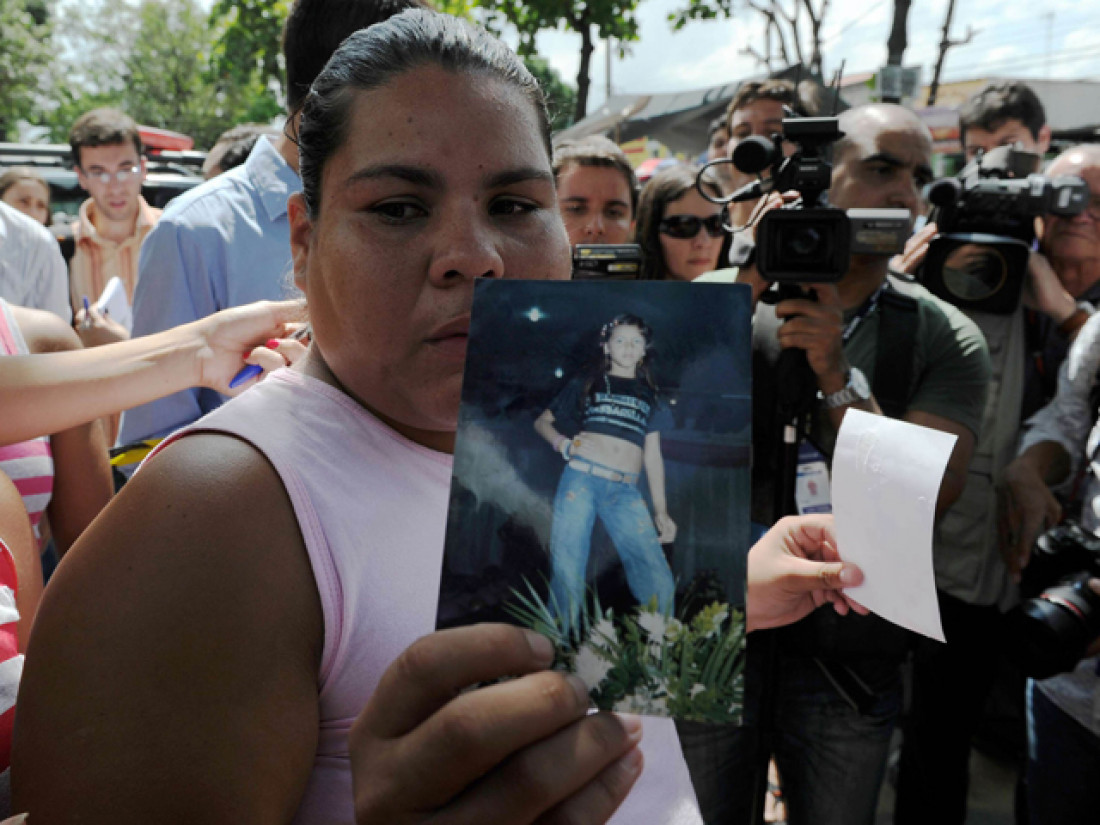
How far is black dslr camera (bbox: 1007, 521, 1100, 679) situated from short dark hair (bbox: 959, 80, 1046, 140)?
263cm

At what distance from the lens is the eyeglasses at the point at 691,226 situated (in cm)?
354

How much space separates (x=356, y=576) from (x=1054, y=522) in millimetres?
2577

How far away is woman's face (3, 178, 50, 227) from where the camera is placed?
20.1 ft

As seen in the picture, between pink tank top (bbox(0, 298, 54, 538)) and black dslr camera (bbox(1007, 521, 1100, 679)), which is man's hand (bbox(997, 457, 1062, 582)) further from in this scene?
pink tank top (bbox(0, 298, 54, 538))

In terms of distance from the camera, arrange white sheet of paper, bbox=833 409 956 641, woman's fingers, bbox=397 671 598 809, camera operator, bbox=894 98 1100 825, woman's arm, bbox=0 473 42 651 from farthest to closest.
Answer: camera operator, bbox=894 98 1100 825 < woman's arm, bbox=0 473 42 651 < white sheet of paper, bbox=833 409 956 641 < woman's fingers, bbox=397 671 598 809

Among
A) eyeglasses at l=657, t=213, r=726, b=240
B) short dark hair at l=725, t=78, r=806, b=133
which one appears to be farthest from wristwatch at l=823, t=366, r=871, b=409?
short dark hair at l=725, t=78, r=806, b=133

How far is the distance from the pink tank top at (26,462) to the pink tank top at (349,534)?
994 mm

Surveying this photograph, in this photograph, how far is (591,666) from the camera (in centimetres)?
74

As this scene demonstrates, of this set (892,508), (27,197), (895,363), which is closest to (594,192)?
(895,363)

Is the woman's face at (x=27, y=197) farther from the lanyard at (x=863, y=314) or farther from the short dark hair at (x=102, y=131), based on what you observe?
the lanyard at (x=863, y=314)

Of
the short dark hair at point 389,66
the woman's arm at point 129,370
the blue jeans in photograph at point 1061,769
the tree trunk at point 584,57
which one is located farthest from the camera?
the tree trunk at point 584,57

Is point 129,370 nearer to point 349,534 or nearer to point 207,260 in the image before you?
point 207,260

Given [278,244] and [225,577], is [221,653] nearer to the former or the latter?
[225,577]

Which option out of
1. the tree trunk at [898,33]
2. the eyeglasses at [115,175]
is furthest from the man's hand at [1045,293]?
the tree trunk at [898,33]
